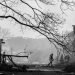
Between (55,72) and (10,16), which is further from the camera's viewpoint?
(10,16)

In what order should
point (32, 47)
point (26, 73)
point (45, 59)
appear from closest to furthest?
point (26, 73), point (45, 59), point (32, 47)

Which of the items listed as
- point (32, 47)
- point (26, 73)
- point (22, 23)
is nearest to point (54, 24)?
point (22, 23)

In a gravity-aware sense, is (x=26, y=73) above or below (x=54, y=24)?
below

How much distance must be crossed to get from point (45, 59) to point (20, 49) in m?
23.8

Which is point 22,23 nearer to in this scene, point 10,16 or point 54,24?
point 10,16

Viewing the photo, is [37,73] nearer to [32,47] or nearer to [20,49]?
[32,47]

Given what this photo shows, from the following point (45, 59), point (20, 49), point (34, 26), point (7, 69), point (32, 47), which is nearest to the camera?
point (7, 69)

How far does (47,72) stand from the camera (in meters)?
13.1

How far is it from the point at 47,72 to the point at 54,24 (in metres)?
3.63

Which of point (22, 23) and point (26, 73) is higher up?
point (22, 23)

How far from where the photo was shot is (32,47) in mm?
100125

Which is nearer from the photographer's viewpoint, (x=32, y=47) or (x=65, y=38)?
(x=65, y=38)

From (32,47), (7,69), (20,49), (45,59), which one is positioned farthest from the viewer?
(20,49)

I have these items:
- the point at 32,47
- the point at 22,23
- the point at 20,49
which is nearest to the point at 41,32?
the point at 22,23
